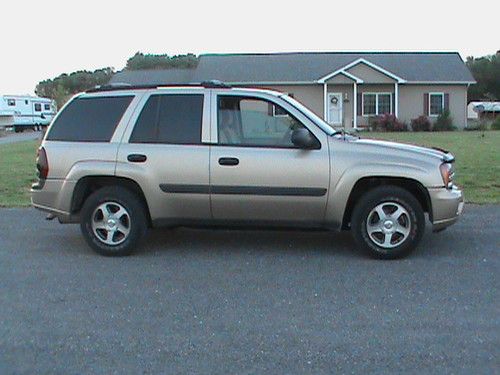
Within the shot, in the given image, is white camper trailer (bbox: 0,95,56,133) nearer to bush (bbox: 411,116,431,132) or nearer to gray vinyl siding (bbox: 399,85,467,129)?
gray vinyl siding (bbox: 399,85,467,129)

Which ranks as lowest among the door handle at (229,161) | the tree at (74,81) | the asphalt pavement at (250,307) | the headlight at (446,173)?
the asphalt pavement at (250,307)

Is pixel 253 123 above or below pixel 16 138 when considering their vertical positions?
below

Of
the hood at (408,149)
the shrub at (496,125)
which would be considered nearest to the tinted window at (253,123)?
the hood at (408,149)

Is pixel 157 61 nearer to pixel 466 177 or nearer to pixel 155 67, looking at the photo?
pixel 155 67

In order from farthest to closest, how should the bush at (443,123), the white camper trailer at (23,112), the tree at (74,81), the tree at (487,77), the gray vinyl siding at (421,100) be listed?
the tree at (74,81)
the tree at (487,77)
the white camper trailer at (23,112)
the gray vinyl siding at (421,100)
the bush at (443,123)

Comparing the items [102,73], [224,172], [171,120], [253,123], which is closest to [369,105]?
[253,123]

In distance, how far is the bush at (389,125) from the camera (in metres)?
32.8

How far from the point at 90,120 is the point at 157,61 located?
7146 cm

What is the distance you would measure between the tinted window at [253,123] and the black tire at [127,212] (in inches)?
48.9

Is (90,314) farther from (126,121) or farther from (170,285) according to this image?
(126,121)

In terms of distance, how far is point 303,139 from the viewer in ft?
18.6

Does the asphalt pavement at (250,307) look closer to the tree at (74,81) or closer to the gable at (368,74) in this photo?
the gable at (368,74)

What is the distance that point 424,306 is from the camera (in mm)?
4496

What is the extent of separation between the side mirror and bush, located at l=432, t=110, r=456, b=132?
2956cm
